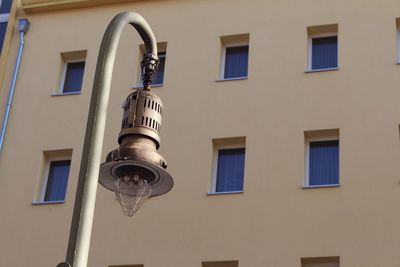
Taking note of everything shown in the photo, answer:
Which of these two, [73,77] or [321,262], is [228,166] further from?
[73,77]

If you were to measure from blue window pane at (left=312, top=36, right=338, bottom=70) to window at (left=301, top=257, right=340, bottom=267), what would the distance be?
464 centimetres

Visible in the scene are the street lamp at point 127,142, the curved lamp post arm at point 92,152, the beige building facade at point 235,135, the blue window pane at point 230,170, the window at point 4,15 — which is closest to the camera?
the curved lamp post arm at point 92,152

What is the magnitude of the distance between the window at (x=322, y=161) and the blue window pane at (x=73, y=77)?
598cm

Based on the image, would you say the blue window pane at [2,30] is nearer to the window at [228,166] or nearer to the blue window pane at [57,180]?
the blue window pane at [57,180]

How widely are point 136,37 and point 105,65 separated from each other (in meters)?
14.4

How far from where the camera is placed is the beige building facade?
61.1ft

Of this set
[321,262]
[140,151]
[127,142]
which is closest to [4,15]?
[321,262]

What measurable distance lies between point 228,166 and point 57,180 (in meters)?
3.95

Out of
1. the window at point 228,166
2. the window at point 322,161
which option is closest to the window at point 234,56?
the window at point 228,166

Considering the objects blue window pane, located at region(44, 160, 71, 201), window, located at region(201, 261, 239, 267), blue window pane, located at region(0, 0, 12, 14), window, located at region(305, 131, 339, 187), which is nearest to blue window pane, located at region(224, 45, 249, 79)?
window, located at region(305, 131, 339, 187)

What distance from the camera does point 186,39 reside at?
2209cm

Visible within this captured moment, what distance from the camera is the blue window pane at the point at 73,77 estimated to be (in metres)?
22.7

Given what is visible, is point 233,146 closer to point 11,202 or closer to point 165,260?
point 165,260

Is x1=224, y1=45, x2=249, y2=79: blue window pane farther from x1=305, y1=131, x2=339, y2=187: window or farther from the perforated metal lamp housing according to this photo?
the perforated metal lamp housing
